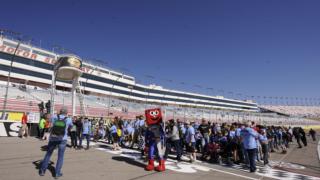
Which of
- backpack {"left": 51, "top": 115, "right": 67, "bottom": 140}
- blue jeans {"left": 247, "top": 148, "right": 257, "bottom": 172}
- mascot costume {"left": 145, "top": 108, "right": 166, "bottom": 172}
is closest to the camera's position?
backpack {"left": 51, "top": 115, "right": 67, "bottom": 140}

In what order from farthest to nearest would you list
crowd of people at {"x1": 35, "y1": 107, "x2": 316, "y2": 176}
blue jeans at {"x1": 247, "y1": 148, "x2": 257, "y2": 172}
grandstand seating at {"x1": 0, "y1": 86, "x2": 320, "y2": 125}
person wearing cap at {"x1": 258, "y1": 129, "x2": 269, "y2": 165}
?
grandstand seating at {"x1": 0, "y1": 86, "x2": 320, "y2": 125}, person wearing cap at {"x1": 258, "y1": 129, "x2": 269, "y2": 165}, crowd of people at {"x1": 35, "y1": 107, "x2": 316, "y2": 176}, blue jeans at {"x1": 247, "y1": 148, "x2": 257, "y2": 172}

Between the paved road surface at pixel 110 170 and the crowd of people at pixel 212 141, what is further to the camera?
the crowd of people at pixel 212 141

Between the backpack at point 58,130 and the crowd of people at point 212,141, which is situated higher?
the backpack at point 58,130

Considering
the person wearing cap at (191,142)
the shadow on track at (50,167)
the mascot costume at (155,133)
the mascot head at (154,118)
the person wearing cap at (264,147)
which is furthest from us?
the person wearing cap at (264,147)

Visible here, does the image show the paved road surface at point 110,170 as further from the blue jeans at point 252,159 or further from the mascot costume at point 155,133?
the mascot costume at point 155,133

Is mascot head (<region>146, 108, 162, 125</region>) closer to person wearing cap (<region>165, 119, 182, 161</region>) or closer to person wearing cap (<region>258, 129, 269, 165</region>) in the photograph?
person wearing cap (<region>165, 119, 182, 161</region>)

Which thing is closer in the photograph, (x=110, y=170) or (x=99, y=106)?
(x=110, y=170)

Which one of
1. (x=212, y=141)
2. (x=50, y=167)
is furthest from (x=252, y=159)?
(x=50, y=167)

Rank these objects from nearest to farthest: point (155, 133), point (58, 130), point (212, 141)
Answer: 1. point (58, 130)
2. point (155, 133)
3. point (212, 141)

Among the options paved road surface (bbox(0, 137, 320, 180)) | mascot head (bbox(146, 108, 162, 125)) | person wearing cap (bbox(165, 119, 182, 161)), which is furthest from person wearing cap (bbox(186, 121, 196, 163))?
mascot head (bbox(146, 108, 162, 125))

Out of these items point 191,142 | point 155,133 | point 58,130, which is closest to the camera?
point 58,130

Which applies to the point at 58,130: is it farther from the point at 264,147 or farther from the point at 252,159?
the point at 264,147

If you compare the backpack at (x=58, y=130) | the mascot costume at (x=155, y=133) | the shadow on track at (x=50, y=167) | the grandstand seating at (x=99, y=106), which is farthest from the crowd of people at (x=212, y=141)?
the grandstand seating at (x=99, y=106)

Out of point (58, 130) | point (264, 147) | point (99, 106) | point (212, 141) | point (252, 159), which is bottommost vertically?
point (252, 159)
